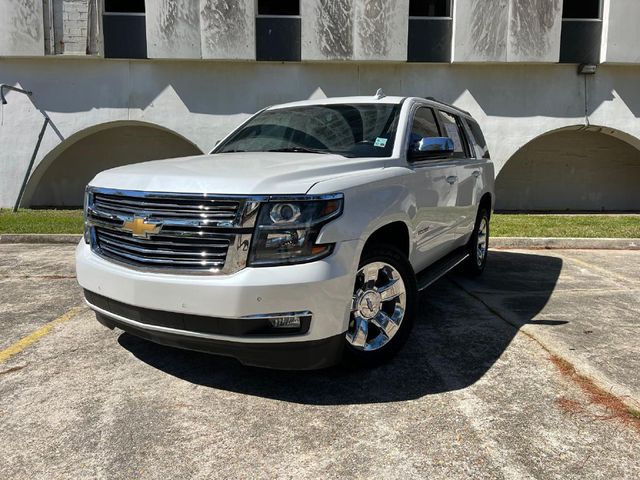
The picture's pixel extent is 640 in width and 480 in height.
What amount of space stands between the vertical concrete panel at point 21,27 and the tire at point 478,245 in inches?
468

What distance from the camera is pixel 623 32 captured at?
13.3 metres

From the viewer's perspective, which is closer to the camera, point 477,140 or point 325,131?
point 325,131

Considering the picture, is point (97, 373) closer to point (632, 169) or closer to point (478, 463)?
point (478, 463)

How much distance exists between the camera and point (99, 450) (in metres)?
2.59

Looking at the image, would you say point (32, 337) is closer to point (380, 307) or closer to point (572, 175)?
point (380, 307)

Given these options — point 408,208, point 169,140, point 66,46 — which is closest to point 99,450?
point 408,208

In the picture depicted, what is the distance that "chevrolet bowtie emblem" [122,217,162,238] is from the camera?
9.79 ft

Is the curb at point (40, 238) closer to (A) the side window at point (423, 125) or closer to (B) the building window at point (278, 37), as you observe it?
(A) the side window at point (423, 125)

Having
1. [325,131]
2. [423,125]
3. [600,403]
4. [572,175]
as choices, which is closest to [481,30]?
[572,175]

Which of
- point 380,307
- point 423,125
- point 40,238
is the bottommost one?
point 40,238

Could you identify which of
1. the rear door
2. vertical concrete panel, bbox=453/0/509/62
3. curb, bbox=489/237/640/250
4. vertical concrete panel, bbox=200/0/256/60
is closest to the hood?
the rear door

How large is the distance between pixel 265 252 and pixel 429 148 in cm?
173

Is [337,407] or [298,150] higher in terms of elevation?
[298,150]

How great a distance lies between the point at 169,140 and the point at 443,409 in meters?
14.8
